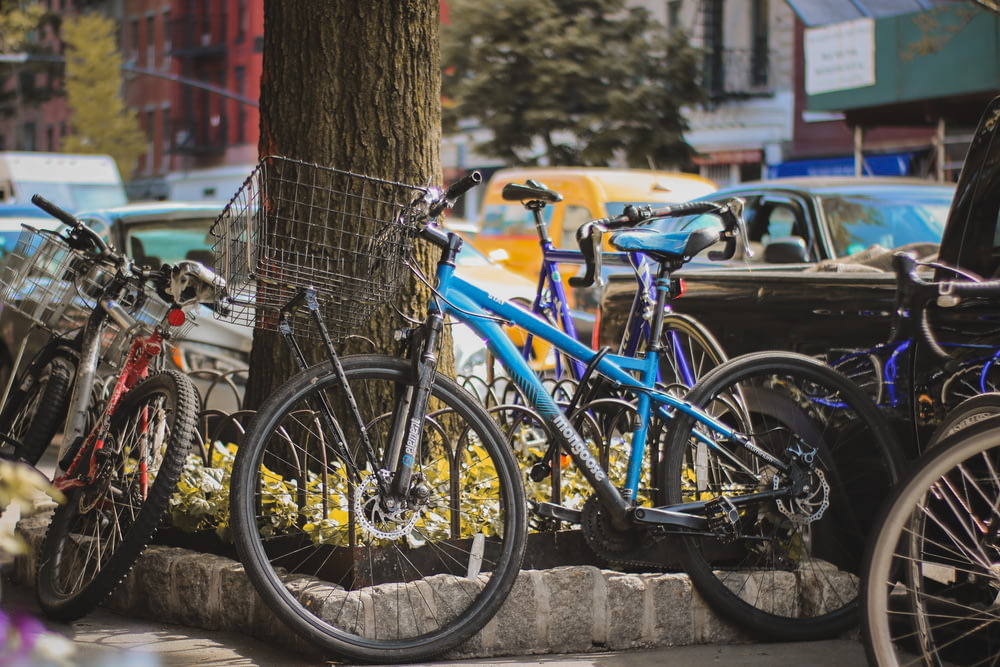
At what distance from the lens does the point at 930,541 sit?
10.2ft

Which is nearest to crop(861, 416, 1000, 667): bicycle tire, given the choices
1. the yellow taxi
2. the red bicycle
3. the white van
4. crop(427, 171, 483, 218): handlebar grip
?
crop(427, 171, 483, 218): handlebar grip

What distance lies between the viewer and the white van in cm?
2520

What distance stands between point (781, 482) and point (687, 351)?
1.39 meters

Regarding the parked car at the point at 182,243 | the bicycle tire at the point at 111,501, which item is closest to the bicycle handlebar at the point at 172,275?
the bicycle tire at the point at 111,501

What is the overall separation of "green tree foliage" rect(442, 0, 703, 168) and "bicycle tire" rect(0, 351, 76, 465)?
77.6 feet

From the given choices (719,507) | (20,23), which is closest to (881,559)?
(719,507)

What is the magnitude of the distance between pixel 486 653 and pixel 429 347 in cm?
93

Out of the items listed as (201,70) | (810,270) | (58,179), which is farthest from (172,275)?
(201,70)

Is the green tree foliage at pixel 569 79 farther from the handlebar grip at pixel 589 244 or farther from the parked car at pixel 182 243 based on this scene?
the handlebar grip at pixel 589 244

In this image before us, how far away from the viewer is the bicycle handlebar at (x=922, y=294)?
3.45m

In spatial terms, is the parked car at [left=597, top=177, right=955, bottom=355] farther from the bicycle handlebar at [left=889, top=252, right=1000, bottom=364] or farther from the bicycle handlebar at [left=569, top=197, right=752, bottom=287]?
the bicycle handlebar at [left=889, top=252, right=1000, bottom=364]

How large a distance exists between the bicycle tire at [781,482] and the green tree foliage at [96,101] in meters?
54.8

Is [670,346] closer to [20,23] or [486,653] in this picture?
[486,653]

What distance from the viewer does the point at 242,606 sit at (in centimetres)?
426
